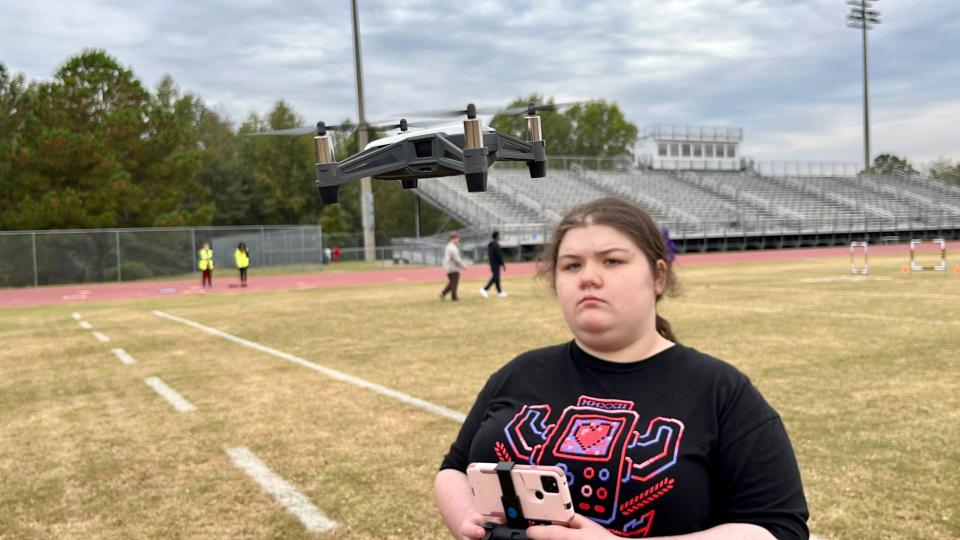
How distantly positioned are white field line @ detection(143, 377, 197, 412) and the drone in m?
6.31

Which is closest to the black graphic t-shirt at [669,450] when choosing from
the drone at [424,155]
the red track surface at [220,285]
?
the drone at [424,155]

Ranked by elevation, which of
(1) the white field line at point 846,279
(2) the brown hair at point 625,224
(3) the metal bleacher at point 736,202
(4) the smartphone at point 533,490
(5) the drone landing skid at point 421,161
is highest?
(3) the metal bleacher at point 736,202

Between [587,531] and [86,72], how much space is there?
44120 mm

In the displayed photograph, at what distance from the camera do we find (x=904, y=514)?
416 cm

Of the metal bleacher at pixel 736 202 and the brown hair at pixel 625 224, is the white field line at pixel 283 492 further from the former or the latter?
the metal bleacher at pixel 736 202

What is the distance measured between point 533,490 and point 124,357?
10879mm

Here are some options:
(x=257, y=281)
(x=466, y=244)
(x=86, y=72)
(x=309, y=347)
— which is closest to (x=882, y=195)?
(x=466, y=244)

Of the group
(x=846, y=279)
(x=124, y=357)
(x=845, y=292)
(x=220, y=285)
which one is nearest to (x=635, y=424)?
(x=124, y=357)

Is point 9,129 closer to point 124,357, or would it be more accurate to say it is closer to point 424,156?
point 124,357

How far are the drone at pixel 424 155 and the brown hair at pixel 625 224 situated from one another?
372mm

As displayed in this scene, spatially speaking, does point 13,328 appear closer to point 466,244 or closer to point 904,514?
point 904,514

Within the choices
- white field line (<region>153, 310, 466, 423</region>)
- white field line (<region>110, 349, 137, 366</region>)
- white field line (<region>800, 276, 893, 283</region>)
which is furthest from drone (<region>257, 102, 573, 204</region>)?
white field line (<region>800, 276, 893, 283</region>)

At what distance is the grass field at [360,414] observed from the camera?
14.8 ft

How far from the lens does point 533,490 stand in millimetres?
1742
